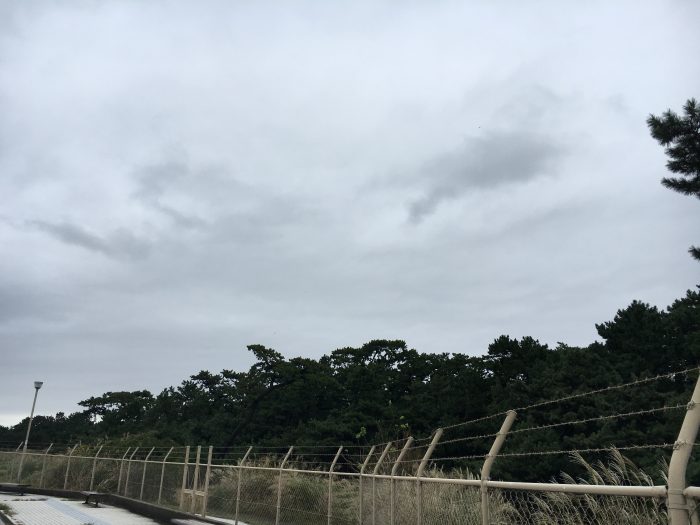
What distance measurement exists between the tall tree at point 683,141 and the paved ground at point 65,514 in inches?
769

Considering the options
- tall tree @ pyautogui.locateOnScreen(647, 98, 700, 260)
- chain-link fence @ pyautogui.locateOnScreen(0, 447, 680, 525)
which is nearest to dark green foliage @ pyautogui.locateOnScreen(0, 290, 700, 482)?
chain-link fence @ pyautogui.locateOnScreen(0, 447, 680, 525)

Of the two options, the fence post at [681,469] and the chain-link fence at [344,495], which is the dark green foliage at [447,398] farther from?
the fence post at [681,469]

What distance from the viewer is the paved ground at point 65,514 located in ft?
47.2

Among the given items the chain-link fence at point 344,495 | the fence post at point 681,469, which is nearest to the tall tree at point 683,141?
the chain-link fence at point 344,495

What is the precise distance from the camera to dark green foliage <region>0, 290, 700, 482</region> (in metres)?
23.3

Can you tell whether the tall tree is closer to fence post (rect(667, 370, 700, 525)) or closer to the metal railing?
the metal railing

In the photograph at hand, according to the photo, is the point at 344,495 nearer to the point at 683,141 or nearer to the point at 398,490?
the point at 398,490

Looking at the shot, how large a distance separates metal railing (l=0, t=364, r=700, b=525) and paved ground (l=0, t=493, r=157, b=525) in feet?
3.91

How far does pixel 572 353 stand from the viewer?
89.8 feet

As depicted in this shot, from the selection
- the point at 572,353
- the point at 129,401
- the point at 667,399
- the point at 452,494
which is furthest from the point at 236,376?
the point at 452,494

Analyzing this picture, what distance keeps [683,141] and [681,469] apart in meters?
19.8

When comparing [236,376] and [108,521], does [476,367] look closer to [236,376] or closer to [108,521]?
[108,521]

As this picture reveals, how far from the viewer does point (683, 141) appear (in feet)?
65.3

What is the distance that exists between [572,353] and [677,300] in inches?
368
